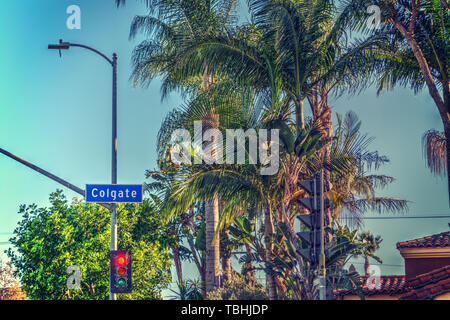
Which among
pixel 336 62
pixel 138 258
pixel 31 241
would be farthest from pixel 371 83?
pixel 31 241

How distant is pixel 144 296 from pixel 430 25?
721 inches

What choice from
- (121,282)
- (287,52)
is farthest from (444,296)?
(121,282)


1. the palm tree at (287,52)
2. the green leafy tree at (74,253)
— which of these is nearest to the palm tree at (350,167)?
the palm tree at (287,52)

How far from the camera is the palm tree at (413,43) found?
80.2 feet

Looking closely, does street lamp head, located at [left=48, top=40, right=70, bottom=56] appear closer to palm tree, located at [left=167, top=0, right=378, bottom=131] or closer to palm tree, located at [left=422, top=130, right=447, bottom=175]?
palm tree, located at [left=167, top=0, right=378, bottom=131]

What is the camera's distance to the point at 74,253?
3291 centimetres

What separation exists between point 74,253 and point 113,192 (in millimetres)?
12246

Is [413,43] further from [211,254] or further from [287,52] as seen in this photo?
[211,254]

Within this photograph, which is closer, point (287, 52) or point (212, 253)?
point (287, 52)

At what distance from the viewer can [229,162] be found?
75.8 feet

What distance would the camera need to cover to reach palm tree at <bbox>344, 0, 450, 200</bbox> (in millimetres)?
24453

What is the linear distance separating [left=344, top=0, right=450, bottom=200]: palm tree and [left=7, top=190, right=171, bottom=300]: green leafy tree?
1492 cm

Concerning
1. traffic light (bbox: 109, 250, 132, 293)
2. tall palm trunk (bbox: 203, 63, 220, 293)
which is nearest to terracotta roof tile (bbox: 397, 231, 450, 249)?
tall palm trunk (bbox: 203, 63, 220, 293)
